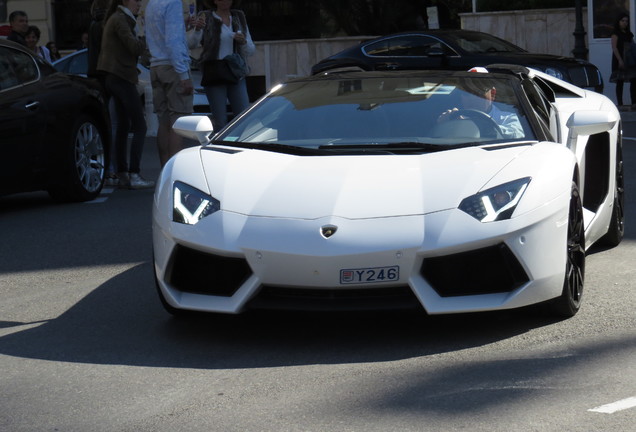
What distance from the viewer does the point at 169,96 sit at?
1185 cm

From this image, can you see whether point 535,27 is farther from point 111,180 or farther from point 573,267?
point 573,267

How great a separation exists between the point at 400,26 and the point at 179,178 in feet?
79.6

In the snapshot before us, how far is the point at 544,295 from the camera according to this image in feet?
18.2

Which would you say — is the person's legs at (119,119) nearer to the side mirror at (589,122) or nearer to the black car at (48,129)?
the black car at (48,129)

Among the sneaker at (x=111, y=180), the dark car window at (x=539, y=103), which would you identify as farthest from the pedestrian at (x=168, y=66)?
the dark car window at (x=539, y=103)

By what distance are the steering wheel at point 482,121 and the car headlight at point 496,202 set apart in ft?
2.49

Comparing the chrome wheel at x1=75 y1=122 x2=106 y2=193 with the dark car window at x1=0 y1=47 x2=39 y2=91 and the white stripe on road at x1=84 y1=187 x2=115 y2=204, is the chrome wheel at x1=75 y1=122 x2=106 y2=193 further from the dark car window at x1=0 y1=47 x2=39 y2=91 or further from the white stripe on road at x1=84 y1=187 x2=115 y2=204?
the dark car window at x1=0 y1=47 x2=39 y2=91

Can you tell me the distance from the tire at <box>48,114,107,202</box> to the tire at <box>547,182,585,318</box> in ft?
18.9

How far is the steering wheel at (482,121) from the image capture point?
20.6 feet

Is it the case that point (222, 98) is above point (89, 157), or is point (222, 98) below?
above

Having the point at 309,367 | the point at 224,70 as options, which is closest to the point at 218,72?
the point at 224,70

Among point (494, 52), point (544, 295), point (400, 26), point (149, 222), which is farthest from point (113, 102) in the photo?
point (400, 26)

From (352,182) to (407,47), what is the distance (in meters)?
15.3

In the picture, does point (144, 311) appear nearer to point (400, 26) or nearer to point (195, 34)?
point (195, 34)
